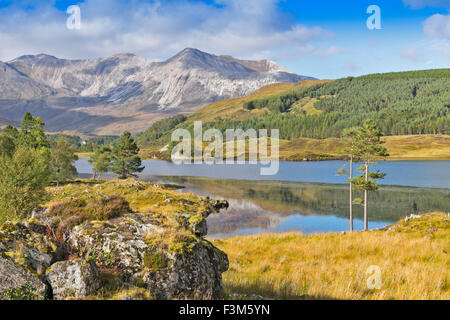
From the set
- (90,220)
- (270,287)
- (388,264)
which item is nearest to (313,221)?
(388,264)

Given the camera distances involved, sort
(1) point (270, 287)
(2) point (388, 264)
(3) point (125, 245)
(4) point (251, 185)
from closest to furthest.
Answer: (3) point (125, 245), (1) point (270, 287), (2) point (388, 264), (4) point (251, 185)

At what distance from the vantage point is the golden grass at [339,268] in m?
10.8

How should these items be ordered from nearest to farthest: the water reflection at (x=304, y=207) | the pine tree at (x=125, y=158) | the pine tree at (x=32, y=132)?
1. the water reflection at (x=304, y=207)
2. the pine tree at (x=32, y=132)
3. the pine tree at (x=125, y=158)

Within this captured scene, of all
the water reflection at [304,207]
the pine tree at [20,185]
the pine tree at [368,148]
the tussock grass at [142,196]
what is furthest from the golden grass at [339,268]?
the tussock grass at [142,196]

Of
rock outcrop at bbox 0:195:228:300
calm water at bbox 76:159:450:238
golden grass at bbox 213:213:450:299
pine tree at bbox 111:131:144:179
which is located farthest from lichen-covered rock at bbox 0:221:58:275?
pine tree at bbox 111:131:144:179

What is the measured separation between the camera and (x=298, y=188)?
91.1 metres

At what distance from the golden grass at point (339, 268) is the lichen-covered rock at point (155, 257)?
1.55m

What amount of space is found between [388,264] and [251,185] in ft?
277

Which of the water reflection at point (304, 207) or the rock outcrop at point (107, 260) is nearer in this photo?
the rock outcrop at point (107, 260)

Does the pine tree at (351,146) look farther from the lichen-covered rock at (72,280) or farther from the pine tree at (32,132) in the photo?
the pine tree at (32,132)

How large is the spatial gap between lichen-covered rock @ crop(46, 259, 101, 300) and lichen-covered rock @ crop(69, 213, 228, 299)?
46.8 inches

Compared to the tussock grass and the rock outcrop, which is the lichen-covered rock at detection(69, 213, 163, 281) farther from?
the tussock grass

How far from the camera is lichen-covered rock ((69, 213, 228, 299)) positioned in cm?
854
